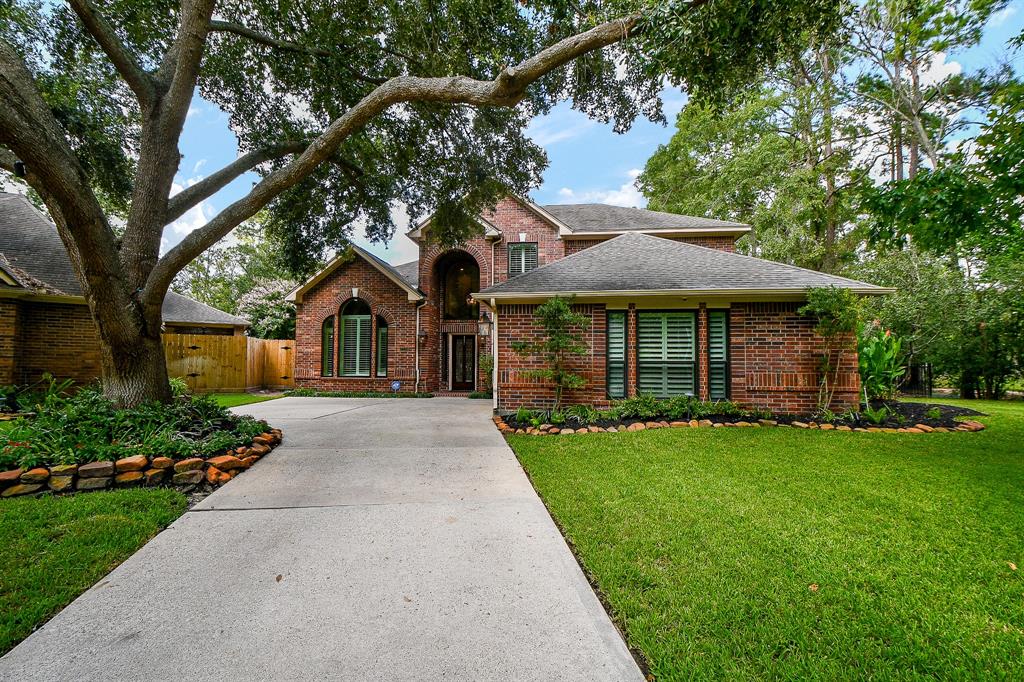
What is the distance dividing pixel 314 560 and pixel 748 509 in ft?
11.1

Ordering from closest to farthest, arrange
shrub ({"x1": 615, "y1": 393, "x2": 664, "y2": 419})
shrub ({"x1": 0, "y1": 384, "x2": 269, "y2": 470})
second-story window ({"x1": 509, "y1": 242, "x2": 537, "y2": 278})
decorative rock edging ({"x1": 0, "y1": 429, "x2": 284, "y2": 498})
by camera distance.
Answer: decorative rock edging ({"x1": 0, "y1": 429, "x2": 284, "y2": 498}), shrub ({"x1": 0, "y1": 384, "x2": 269, "y2": 470}), shrub ({"x1": 615, "y1": 393, "x2": 664, "y2": 419}), second-story window ({"x1": 509, "y1": 242, "x2": 537, "y2": 278})

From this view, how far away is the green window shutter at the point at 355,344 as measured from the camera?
1407 cm

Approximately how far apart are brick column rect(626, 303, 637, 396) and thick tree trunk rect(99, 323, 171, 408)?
7.56 meters

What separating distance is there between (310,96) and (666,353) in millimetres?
8985

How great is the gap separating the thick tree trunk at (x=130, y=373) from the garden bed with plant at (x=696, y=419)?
5.05 metres

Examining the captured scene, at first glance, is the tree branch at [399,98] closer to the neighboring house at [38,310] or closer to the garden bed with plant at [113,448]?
the garden bed with plant at [113,448]

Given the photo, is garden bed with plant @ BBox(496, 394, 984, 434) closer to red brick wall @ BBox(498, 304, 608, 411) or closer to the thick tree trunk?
red brick wall @ BBox(498, 304, 608, 411)

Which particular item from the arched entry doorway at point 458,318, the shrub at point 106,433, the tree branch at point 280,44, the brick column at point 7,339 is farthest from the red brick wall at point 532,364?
the brick column at point 7,339

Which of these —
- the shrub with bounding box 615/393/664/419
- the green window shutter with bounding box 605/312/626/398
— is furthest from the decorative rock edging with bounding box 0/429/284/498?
the green window shutter with bounding box 605/312/626/398

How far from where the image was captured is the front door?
1528cm

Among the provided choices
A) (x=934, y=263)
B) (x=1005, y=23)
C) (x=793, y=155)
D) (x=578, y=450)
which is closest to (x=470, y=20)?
(x=578, y=450)

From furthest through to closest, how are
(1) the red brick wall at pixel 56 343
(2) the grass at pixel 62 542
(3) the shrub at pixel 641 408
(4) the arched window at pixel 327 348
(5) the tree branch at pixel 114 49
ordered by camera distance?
(4) the arched window at pixel 327 348 → (1) the red brick wall at pixel 56 343 → (3) the shrub at pixel 641 408 → (5) the tree branch at pixel 114 49 → (2) the grass at pixel 62 542

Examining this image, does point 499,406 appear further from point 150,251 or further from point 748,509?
point 150,251

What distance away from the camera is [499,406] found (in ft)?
27.7
